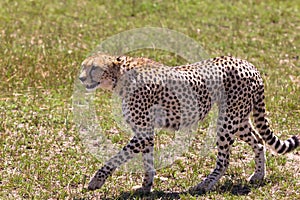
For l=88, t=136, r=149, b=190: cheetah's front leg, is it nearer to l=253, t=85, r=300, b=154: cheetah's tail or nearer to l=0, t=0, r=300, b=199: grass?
l=0, t=0, r=300, b=199: grass

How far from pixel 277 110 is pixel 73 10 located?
5939 mm

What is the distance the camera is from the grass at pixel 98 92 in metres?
7.17

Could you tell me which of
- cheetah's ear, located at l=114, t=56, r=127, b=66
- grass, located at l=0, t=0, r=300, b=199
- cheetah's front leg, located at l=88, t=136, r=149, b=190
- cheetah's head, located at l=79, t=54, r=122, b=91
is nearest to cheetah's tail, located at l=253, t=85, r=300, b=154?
grass, located at l=0, t=0, r=300, b=199

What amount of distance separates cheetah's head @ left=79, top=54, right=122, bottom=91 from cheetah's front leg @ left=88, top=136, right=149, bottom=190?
61 cm

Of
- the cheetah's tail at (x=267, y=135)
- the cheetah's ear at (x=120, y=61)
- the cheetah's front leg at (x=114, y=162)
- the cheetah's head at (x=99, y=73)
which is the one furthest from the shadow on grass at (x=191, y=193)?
the cheetah's ear at (x=120, y=61)

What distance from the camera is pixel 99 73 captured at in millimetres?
6664

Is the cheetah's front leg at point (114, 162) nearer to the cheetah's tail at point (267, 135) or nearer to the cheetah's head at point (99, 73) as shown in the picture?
the cheetah's head at point (99, 73)

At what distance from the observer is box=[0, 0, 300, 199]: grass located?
7172 mm

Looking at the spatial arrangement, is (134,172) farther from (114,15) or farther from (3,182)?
(114,15)

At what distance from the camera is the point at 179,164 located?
7758 mm

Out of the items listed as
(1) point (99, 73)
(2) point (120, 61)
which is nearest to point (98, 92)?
(2) point (120, 61)

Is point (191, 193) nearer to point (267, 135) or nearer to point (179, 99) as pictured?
point (179, 99)

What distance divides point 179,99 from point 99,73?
90 centimetres

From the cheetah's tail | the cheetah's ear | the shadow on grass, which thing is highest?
the cheetah's ear
